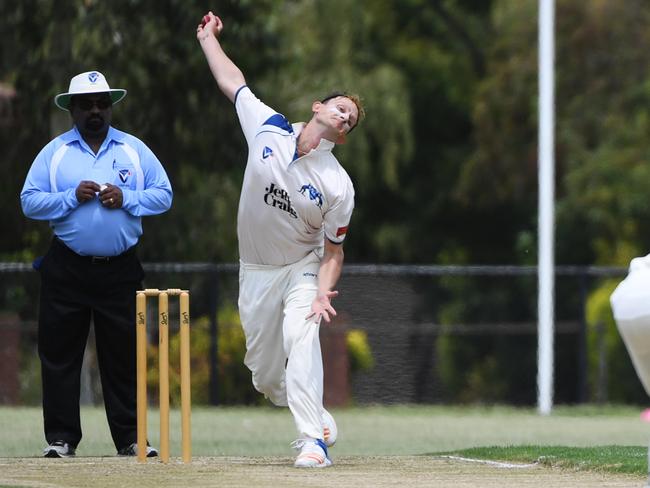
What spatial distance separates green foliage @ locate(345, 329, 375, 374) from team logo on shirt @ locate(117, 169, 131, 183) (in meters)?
11.3

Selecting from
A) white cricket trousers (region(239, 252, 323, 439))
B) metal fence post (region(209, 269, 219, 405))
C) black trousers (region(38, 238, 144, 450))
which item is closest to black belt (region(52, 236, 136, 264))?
black trousers (region(38, 238, 144, 450))

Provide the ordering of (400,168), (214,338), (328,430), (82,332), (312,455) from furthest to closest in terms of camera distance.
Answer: (400,168)
(214,338)
(82,332)
(328,430)
(312,455)

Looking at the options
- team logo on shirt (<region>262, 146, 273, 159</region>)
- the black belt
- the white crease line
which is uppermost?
team logo on shirt (<region>262, 146, 273, 159</region>)

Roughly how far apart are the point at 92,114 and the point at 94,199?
0.50 meters

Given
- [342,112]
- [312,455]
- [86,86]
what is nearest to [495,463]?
[312,455]

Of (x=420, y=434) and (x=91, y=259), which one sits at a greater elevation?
(x=91, y=259)

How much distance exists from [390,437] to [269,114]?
4820 mm

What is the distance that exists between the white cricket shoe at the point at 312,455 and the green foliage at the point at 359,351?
11.9 m

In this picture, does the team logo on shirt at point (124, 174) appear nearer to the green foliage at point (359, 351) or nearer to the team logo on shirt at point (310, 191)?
the team logo on shirt at point (310, 191)

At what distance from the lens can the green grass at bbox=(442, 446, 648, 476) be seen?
8016mm

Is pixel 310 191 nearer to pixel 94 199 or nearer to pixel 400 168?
pixel 94 199

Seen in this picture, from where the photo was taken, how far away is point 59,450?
28.9 ft

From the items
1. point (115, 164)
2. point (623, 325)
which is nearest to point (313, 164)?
point (115, 164)

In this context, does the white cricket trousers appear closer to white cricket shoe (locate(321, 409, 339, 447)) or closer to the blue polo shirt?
white cricket shoe (locate(321, 409, 339, 447))
